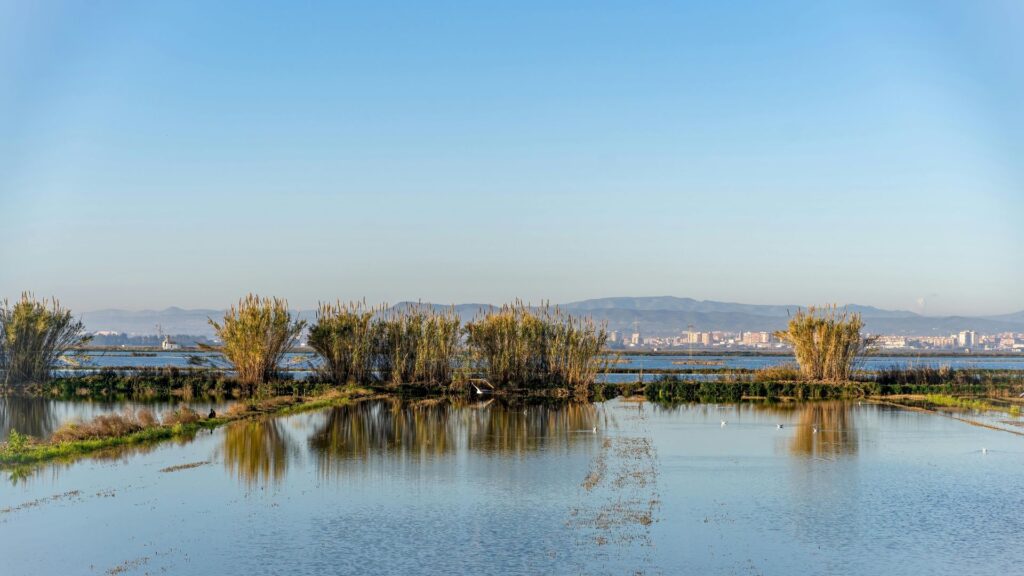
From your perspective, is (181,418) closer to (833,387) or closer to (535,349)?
(535,349)

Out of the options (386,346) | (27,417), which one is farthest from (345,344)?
(27,417)

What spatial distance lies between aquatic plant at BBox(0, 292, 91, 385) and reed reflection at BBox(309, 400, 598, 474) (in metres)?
16.2

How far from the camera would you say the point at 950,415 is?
3809cm

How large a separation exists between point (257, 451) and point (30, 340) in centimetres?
2527

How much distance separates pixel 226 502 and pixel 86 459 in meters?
6.60

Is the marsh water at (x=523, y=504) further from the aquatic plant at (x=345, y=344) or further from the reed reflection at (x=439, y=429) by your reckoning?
the aquatic plant at (x=345, y=344)

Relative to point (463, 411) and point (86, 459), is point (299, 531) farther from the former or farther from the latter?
point (463, 411)

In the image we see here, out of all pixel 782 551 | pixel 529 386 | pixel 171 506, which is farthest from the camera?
pixel 529 386

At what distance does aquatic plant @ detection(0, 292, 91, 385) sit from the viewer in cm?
4550

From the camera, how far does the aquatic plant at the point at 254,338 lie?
4262 cm

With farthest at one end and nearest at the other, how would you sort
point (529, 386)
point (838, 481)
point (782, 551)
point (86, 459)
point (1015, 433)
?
point (529, 386) < point (1015, 433) < point (86, 459) < point (838, 481) < point (782, 551)

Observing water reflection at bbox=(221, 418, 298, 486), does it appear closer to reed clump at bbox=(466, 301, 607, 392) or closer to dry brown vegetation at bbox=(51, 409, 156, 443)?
dry brown vegetation at bbox=(51, 409, 156, 443)

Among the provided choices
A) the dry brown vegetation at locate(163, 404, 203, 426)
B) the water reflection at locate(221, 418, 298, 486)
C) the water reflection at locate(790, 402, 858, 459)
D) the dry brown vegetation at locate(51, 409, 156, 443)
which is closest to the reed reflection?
the water reflection at locate(221, 418, 298, 486)

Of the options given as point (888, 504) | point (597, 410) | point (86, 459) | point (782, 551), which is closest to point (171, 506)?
point (86, 459)
